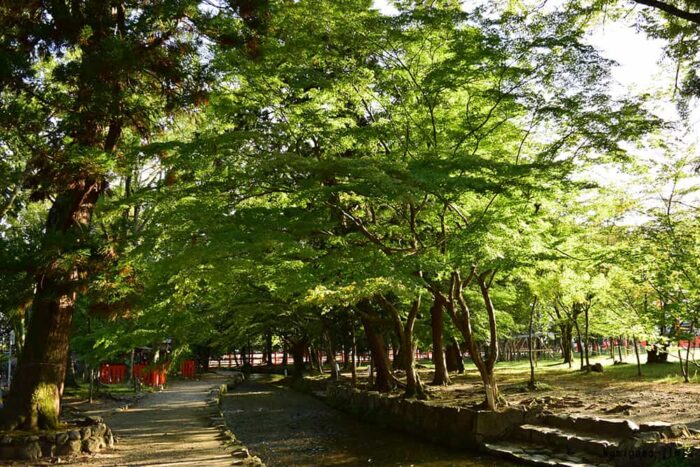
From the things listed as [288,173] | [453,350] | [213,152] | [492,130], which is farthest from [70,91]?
[453,350]

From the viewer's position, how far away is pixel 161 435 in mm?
12547

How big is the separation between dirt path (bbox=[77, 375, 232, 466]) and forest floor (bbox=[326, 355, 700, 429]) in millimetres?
7197

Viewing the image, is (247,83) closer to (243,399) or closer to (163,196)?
(163,196)

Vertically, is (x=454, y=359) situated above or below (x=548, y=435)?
above

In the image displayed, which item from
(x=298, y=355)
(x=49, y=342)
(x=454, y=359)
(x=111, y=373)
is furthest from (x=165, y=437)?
(x=298, y=355)

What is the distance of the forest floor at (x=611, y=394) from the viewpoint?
11.8m

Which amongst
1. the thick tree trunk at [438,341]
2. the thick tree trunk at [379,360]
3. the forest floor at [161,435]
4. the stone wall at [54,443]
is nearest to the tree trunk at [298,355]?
the forest floor at [161,435]

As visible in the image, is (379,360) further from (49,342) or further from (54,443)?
(54,443)

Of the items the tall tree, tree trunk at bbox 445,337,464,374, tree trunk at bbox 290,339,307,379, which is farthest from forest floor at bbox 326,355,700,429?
tree trunk at bbox 290,339,307,379

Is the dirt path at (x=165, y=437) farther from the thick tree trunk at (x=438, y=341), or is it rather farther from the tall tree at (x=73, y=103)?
the thick tree trunk at (x=438, y=341)

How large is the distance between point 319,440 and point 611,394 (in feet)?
28.0

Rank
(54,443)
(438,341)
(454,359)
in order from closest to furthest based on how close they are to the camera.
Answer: (54,443) < (438,341) < (454,359)

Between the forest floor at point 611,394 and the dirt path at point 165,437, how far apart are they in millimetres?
7197

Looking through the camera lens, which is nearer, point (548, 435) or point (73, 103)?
point (73, 103)
